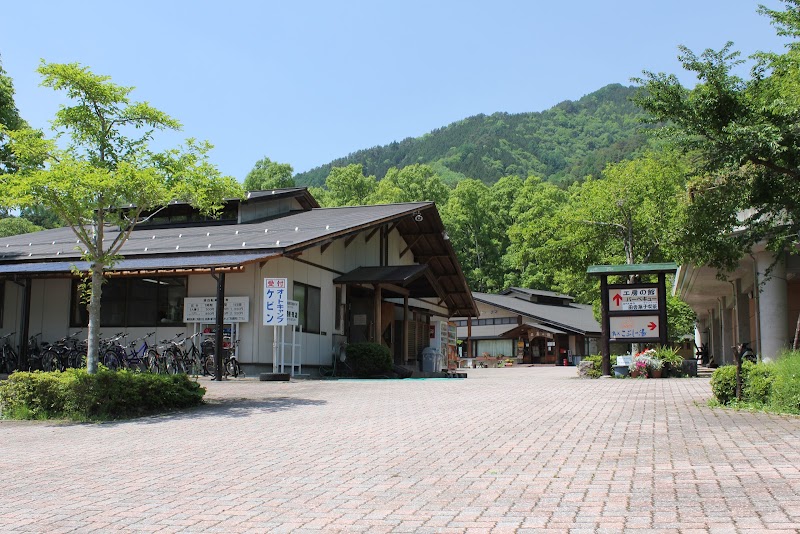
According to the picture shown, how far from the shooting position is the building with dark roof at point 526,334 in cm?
4916

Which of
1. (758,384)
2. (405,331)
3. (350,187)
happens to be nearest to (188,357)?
(405,331)

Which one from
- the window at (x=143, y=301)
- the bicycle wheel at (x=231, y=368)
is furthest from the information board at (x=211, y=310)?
the bicycle wheel at (x=231, y=368)

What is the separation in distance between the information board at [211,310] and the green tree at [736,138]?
10428 millimetres

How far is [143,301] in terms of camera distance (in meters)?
19.7

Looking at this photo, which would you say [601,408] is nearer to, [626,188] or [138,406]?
[138,406]

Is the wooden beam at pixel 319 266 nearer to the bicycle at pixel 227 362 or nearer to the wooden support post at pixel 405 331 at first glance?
the wooden support post at pixel 405 331

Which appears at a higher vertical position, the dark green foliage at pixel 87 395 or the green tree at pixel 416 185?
the green tree at pixel 416 185

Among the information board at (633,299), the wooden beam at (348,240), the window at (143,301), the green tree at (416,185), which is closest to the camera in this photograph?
the information board at (633,299)

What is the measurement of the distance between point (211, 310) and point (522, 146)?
114m

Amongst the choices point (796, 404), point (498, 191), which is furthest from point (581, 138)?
point (796, 404)

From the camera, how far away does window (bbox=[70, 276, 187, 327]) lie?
19.4 meters

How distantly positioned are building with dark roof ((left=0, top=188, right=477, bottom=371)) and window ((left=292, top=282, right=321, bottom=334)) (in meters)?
0.03

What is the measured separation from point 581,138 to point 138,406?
448ft

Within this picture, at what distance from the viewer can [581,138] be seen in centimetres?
13962
